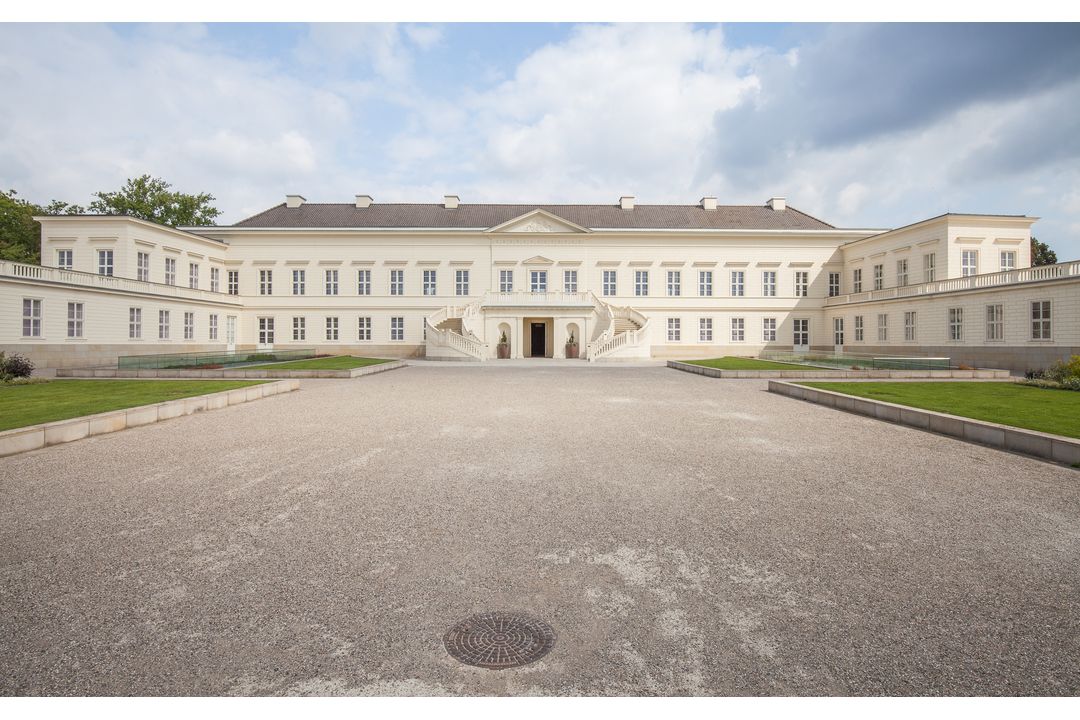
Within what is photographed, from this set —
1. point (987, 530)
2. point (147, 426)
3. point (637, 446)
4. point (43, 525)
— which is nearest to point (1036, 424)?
point (987, 530)

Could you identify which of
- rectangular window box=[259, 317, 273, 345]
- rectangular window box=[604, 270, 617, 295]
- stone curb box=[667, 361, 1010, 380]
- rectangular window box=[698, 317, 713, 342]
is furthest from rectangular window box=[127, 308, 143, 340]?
rectangular window box=[698, 317, 713, 342]

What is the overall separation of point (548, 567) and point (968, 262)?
121 feet

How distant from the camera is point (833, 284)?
132 ft

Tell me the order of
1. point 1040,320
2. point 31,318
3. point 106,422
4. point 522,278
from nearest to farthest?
point 106,422 < point 1040,320 < point 31,318 < point 522,278

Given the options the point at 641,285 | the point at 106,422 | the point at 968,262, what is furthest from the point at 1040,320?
the point at 106,422

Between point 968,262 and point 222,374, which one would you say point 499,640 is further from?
point 968,262

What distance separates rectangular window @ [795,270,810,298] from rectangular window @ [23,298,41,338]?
46.4 meters

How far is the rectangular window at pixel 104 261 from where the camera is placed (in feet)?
101

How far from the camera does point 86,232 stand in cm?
3067

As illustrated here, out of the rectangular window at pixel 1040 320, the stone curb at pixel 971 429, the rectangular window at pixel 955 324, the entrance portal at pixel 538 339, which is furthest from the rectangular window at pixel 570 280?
the stone curb at pixel 971 429

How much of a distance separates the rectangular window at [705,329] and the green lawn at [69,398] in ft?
110

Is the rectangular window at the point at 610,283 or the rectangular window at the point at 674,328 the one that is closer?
the rectangular window at the point at 674,328

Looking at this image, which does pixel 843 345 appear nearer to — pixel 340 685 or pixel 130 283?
pixel 340 685

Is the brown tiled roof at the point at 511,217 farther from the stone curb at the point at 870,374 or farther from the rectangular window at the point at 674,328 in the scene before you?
the stone curb at the point at 870,374
